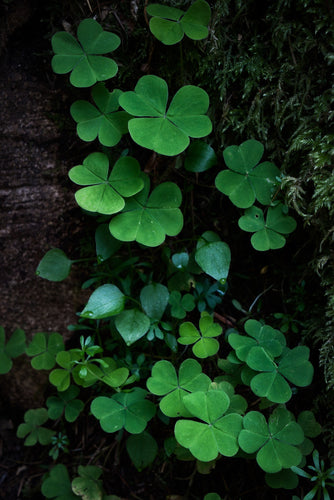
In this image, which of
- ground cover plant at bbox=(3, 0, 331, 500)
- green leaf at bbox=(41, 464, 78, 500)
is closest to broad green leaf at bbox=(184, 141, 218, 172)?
ground cover plant at bbox=(3, 0, 331, 500)

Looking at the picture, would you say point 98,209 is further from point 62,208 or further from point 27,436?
point 27,436

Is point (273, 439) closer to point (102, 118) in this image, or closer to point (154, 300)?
point (154, 300)

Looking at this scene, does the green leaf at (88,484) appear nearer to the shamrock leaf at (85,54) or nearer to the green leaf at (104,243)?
the green leaf at (104,243)

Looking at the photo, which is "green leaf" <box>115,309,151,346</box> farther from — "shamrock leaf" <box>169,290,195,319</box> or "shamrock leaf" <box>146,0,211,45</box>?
"shamrock leaf" <box>146,0,211,45</box>

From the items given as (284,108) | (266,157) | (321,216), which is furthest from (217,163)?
(321,216)

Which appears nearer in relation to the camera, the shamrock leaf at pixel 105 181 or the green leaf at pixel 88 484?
the shamrock leaf at pixel 105 181

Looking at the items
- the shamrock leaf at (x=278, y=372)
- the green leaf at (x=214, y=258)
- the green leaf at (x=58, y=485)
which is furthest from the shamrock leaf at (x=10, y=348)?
the shamrock leaf at (x=278, y=372)

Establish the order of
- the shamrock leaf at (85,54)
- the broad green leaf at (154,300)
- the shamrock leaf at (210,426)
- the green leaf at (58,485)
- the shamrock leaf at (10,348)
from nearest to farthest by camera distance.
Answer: the shamrock leaf at (210,426) → the shamrock leaf at (85,54) → the broad green leaf at (154,300) → the green leaf at (58,485) → the shamrock leaf at (10,348)

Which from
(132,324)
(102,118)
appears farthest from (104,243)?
(102,118)
